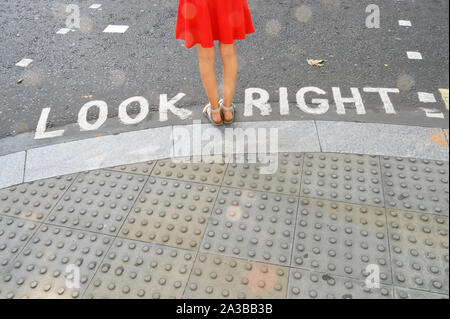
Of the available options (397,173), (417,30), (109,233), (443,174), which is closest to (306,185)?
(397,173)

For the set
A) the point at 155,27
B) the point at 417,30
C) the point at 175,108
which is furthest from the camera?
the point at 155,27

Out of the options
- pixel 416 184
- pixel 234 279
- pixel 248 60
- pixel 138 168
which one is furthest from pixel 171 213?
pixel 248 60

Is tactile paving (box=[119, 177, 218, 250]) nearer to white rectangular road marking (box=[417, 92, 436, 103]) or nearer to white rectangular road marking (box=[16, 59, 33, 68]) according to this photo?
white rectangular road marking (box=[417, 92, 436, 103])

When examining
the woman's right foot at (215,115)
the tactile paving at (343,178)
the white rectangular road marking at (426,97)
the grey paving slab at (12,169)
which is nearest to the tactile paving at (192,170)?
the woman's right foot at (215,115)

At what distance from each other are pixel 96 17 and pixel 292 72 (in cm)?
328

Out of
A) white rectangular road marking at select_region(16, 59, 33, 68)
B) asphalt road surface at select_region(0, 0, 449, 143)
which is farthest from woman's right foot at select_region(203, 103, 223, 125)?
white rectangular road marking at select_region(16, 59, 33, 68)

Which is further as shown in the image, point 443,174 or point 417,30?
point 417,30

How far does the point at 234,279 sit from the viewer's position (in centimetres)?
246

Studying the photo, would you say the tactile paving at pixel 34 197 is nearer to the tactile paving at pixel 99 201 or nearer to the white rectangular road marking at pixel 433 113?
the tactile paving at pixel 99 201

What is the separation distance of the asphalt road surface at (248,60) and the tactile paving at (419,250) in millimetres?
1218

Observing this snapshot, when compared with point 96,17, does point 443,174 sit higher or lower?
lower

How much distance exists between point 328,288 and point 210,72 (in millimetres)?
2064

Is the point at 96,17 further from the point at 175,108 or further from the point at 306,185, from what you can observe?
the point at 306,185
